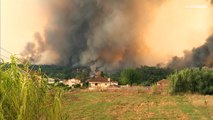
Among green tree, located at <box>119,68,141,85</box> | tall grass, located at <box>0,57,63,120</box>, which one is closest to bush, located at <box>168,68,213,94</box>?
tall grass, located at <box>0,57,63,120</box>

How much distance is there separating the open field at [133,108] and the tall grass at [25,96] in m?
15.9

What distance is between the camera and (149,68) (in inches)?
4739

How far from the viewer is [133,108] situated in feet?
93.8

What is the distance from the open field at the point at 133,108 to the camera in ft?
83.5

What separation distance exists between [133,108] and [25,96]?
21.7 m

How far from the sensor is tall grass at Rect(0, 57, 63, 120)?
7.30 metres

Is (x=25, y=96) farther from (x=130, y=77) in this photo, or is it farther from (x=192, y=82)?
(x=130, y=77)

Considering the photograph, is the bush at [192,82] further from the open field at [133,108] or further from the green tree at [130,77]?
the green tree at [130,77]

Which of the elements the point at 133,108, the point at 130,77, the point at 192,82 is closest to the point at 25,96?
the point at 133,108

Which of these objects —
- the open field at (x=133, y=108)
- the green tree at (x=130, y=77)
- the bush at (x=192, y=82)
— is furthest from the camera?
the green tree at (x=130, y=77)

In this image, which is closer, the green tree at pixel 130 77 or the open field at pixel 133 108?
the open field at pixel 133 108

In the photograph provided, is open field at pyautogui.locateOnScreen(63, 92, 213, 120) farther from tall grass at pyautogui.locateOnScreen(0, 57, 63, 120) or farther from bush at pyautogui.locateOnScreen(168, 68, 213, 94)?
tall grass at pyautogui.locateOnScreen(0, 57, 63, 120)

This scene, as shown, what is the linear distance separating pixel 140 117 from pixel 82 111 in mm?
4433

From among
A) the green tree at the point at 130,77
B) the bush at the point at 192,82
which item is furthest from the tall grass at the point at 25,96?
the green tree at the point at 130,77
